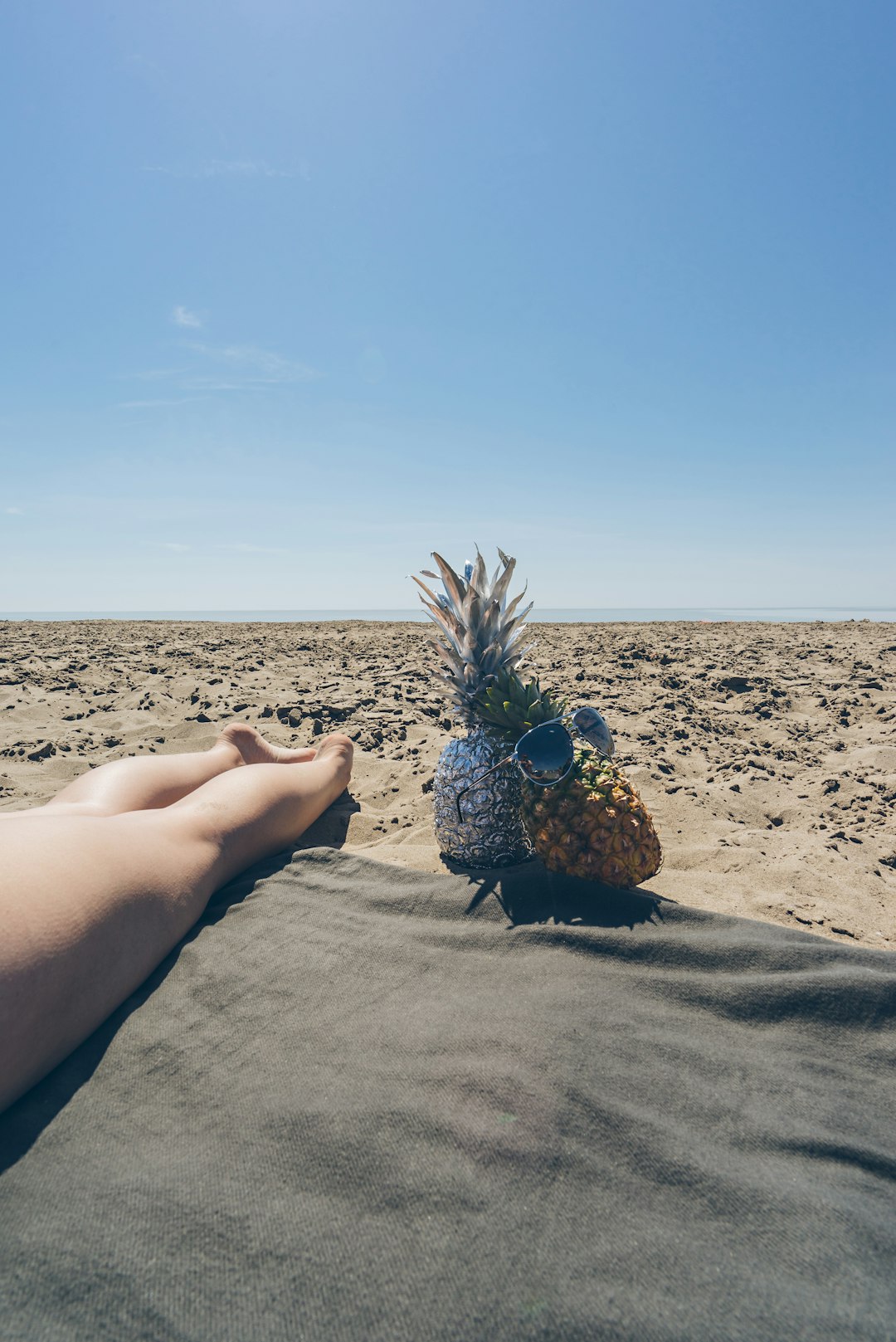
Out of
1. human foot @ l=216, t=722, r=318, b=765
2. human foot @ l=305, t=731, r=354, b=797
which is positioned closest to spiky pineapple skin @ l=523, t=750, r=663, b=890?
human foot @ l=305, t=731, r=354, b=797

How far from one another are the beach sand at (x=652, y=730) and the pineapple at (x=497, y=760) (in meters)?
0.30

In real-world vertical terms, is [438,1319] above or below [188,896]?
below

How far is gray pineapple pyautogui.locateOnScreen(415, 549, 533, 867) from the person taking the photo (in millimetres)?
3156

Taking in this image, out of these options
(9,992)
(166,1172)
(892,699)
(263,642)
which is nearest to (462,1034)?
(166,1172)

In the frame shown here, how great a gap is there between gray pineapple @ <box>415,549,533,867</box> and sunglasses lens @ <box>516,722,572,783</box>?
0.35 m

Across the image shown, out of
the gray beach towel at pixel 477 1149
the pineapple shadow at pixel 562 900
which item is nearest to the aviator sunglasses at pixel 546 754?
the pineapple shadow at pixel 562 900

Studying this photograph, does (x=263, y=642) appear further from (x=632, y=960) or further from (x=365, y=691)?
(x=632, y=960)

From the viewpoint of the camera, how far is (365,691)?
7953 mm

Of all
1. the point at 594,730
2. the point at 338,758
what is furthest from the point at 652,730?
the point at 594,730

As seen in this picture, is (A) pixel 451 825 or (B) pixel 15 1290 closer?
(B) pixel 15 1290

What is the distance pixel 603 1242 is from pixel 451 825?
207cm

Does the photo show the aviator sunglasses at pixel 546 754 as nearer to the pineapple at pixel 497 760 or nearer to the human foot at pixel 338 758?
the pineapple at pixel 497 760

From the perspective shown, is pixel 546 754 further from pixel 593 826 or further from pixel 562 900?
pixel 562 900


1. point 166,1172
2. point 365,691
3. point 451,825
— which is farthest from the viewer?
point 365,691
